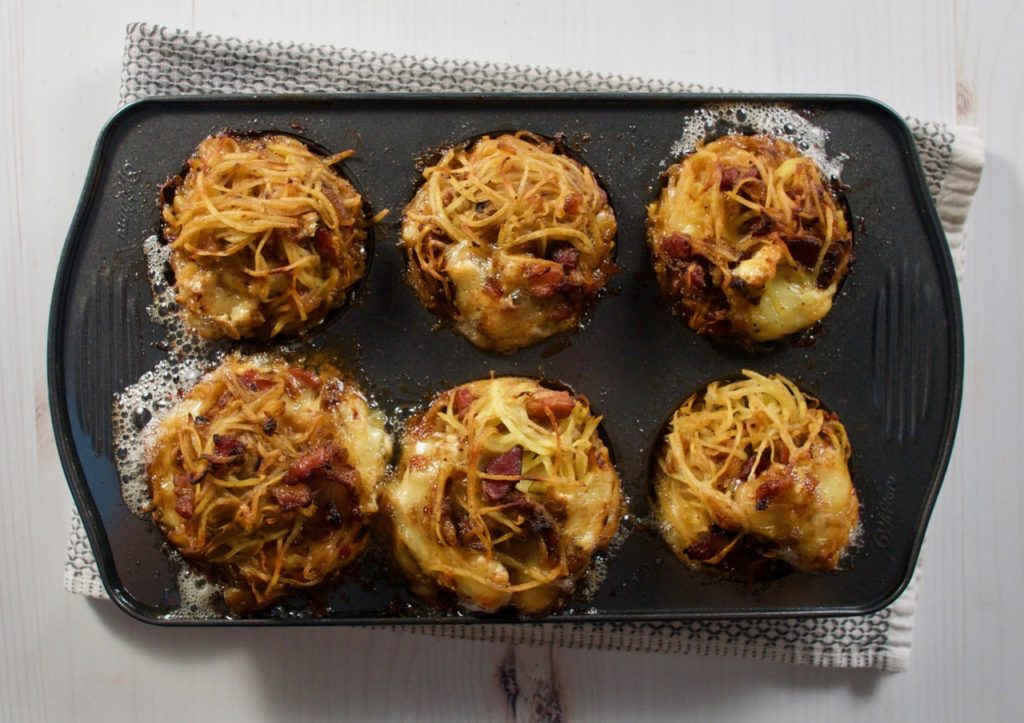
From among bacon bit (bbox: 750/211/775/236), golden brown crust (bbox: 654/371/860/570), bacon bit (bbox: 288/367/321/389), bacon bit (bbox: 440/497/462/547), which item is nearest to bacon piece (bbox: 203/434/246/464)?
bacon bit (bbox: 288/367/321/389)

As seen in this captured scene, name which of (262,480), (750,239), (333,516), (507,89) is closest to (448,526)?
(333,516)

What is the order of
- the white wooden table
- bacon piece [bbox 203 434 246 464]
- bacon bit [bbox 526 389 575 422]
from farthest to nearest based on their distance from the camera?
the white wooden table
bacon bit [bbox 526 389 575 422]
bacon piece [bbox 203 434 246 464]

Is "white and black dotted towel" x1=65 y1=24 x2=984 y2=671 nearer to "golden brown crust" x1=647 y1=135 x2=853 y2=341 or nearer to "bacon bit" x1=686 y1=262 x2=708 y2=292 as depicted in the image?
"golden brown crust" x1=647 y1=135 x2=853 y2=341

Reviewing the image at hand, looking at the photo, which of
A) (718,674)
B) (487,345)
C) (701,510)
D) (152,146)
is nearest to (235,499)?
(487,345)

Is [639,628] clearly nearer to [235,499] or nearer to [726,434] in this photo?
[726,434]

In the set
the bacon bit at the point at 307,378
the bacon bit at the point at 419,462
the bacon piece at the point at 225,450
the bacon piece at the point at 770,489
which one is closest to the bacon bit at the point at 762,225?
the bacon piece at the point at 770,489

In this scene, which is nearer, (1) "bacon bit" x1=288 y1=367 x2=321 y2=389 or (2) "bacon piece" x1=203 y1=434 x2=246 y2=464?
(2) "bacon piece" x1=203 y1=434 x2=246 y2=464
